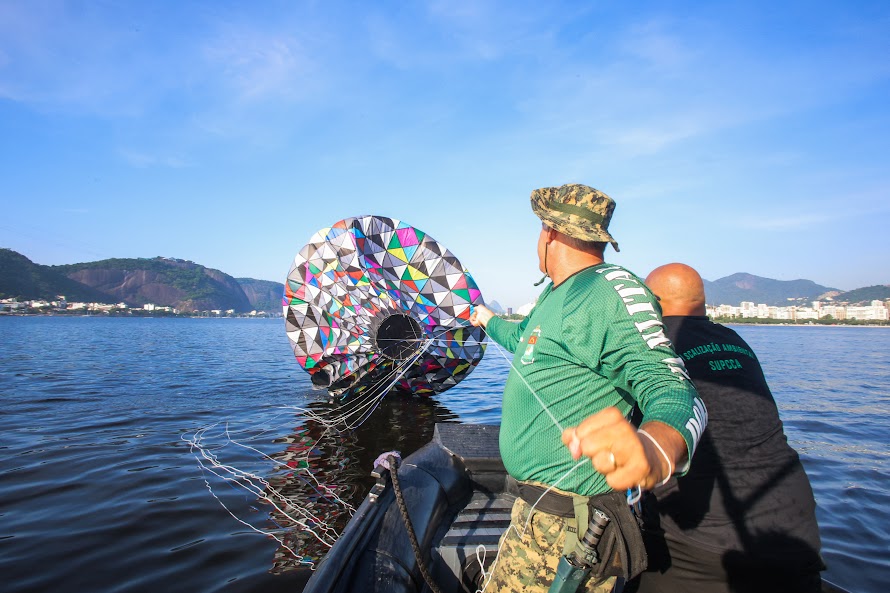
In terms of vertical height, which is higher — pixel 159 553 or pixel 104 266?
pixel 104 266

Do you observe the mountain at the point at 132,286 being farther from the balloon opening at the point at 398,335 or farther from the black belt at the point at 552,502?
the black belt at the point at 552,502

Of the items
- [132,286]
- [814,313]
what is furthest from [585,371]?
[132,286]

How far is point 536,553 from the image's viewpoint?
2414 millimetres

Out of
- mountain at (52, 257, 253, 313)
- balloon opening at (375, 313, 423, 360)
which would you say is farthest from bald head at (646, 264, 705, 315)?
mountain at (52, 257, 253, 313)

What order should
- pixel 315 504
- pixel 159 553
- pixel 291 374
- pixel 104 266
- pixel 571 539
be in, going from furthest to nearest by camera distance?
pixel 104 266, pixel 291 374, pixel 315 504, pixel 159 553, pixel 571 539

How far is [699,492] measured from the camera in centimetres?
278

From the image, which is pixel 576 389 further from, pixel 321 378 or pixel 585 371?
pixel 321 378

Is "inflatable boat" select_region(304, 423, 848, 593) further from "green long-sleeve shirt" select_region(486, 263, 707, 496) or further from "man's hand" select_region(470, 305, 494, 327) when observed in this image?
"man's hand" select_region(470, 305, 494, 327)

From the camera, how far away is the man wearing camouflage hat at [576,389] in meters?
1.87

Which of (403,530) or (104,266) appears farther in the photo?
(104,266)

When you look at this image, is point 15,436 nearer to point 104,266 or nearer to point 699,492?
point 699,492

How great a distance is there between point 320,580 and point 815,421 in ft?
52.6

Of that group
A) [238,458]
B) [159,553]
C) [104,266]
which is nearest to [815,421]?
[238,458]

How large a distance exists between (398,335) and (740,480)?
31.3 feet
